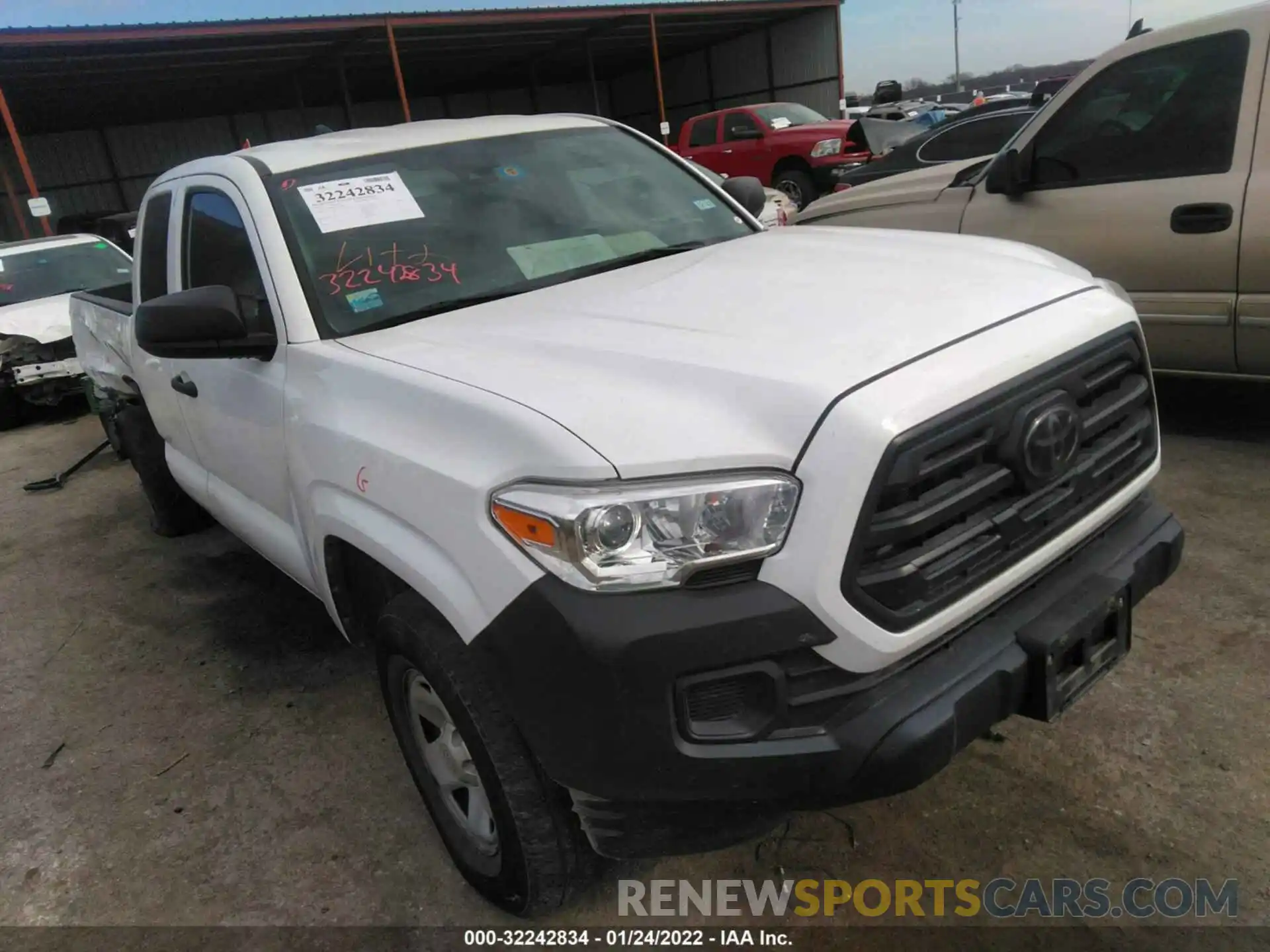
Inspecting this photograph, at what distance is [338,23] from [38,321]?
11871 mm

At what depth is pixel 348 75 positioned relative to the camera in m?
23.5

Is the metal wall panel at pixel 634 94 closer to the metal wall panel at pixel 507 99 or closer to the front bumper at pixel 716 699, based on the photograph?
the metal wall panel at pixel 507 99

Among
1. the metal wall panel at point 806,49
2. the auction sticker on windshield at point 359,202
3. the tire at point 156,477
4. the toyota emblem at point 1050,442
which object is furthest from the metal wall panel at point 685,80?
the toyota emblem at point 1050,442

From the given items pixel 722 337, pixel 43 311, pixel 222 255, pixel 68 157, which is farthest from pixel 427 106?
pixel 722 337

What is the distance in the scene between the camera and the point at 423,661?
2.01 m

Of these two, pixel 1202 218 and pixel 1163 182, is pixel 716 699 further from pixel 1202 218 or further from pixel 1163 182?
pixel 1163 182

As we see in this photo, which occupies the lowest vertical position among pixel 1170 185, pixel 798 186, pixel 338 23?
pixel 798 186

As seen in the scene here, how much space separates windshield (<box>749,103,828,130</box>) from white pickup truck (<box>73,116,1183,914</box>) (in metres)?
12.9

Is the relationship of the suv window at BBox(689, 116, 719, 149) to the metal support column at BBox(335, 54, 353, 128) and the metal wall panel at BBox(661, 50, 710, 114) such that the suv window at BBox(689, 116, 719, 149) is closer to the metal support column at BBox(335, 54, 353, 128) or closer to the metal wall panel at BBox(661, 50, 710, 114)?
the metal support column at BBox(335, 54, 353, 128)

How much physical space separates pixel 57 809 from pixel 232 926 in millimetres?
983

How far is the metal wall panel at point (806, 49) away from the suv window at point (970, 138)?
60.1ft

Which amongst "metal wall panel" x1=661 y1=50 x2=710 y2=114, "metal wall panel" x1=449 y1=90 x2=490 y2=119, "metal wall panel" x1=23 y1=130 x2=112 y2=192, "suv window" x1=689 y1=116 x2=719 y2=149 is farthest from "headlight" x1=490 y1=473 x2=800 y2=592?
"metal wall panel" x1=449 y1=90 x2=490 y2=119

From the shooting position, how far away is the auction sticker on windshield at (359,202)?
2.70 meters

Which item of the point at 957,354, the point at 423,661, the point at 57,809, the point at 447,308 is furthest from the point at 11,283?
the point at 957,354
